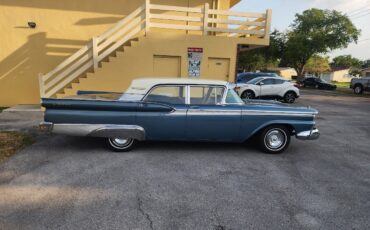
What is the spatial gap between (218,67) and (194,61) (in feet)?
3.25

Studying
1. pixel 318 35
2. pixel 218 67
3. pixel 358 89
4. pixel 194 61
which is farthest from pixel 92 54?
pixel 318 35

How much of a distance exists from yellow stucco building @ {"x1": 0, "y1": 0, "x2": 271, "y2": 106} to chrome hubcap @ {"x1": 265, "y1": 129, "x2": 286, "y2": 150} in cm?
527

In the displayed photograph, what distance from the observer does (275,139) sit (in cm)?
616

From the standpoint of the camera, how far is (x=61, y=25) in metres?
11.5

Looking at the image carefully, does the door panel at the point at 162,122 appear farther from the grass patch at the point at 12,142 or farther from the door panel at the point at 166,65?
the door panel at the point at 166,65

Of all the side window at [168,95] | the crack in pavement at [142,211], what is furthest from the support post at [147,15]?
the crack in pavement at [142,211]

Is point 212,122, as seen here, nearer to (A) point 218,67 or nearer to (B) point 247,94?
(A) point 218,67

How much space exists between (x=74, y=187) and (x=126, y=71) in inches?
264

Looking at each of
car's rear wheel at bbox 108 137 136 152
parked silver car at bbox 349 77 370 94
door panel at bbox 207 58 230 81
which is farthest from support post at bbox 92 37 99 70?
parked silver car at bbox 349 77 370 94

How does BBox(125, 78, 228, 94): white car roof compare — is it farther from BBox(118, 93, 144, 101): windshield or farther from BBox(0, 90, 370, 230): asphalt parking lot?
BBox(0, 90, 370, 230): asphalt parking lot

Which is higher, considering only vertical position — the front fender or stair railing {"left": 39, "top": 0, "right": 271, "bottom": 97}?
stair railing {"left": 39, "top": 0, "right": 271, "bottom": 97}

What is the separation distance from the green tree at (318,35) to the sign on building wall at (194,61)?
1376 inches

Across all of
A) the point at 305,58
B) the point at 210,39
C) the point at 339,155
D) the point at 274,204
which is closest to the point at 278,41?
the point at 305,58

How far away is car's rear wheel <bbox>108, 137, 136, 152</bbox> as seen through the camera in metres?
5.77
